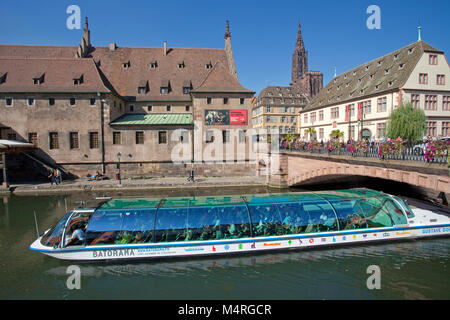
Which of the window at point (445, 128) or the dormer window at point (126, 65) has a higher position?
the dormer window at point (126, 65)

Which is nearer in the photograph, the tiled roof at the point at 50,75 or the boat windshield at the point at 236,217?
the boat windshield at the point at 236,217

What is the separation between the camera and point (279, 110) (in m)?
65.5

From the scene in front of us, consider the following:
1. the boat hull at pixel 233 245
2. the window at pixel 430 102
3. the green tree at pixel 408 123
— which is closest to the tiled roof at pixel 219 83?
the green tree at pixel 408 123

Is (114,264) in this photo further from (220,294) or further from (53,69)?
(53,69)

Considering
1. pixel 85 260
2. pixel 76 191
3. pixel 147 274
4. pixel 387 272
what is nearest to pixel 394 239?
pixel 387 272

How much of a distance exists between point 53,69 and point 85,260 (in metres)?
27.6

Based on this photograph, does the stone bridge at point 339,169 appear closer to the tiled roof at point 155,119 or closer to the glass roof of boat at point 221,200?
the glass roof of boat at point 221,200

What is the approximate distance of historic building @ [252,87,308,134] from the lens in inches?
2554

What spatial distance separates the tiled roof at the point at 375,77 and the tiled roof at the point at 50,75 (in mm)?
33327

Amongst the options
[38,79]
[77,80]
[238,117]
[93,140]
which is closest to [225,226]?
[238,117]

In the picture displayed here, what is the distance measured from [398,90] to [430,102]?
470 cm

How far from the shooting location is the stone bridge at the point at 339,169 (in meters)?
10.7

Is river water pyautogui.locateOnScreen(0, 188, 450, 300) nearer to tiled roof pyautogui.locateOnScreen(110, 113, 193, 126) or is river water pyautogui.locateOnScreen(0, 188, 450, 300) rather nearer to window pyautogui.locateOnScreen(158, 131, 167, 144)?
window pyautogui.locateOnScreen(158, 131, 167, 144)

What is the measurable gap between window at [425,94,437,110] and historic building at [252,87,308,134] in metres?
34.8
